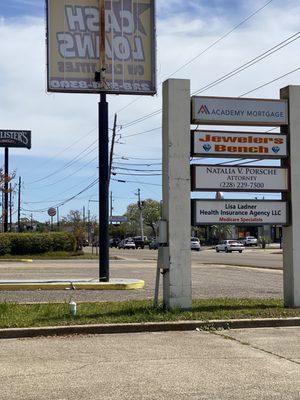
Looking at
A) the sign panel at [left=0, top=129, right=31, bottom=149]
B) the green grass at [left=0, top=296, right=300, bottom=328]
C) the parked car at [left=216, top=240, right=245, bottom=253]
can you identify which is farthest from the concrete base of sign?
the parked car at [left=216, top=240, right=245, bottom=253]

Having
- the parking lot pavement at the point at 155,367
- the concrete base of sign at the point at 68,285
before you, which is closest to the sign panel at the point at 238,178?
the parking lot pavement at the point at 155,367

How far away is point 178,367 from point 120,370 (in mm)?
733

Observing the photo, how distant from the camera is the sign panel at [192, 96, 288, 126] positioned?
12508 millimetres

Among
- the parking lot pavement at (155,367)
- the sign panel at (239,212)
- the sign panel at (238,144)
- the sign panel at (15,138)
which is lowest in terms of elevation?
the parking lot pavement at (155,367)

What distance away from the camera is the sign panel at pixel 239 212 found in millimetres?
12438

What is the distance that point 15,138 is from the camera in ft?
176

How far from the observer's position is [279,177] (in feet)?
42.1

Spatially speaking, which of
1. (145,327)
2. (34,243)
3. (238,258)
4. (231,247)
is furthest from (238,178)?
(231,247)

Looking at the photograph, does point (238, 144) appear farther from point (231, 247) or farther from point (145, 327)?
point (231, 247)

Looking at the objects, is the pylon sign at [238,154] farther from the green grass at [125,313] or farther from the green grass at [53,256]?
the green grass at [53,256]

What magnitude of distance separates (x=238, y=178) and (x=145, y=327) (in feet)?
13.4

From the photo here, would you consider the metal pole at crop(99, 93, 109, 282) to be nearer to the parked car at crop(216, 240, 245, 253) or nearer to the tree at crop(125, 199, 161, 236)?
the parked car at crop(216, 240, 245, 253)

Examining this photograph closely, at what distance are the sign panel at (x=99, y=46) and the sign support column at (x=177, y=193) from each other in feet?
20.6

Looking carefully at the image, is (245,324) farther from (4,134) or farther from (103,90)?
(4,134)
